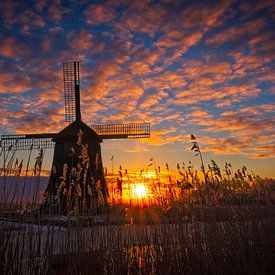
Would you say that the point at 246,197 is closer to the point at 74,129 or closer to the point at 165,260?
the point at 165,260

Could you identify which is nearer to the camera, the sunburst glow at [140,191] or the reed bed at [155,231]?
the reed bed at [155,231]

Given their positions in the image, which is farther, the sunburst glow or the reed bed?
the sunburst glow

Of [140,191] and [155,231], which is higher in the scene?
[140,191]

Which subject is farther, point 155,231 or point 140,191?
point 140,191

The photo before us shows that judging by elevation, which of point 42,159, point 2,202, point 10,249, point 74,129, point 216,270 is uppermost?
point 74,129

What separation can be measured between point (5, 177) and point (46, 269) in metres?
1.24

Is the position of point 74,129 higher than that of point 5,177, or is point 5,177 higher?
point 74,129

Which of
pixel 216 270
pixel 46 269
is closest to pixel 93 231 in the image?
pixel 46 269

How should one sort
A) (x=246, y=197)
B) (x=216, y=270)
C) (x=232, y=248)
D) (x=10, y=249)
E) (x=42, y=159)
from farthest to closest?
(x=246, y=197), (x=232, y=248), (x=216, y=270), (x=42, y=159), (x=10, y=249)

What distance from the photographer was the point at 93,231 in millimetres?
5227

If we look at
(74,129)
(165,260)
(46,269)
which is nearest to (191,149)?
(165,260)

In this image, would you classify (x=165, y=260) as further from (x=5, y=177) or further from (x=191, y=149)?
(x=5, y=177)

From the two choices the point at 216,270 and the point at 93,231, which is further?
the point at 93,231

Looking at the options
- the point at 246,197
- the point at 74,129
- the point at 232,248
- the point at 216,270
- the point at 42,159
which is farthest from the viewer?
the point at 74,129
